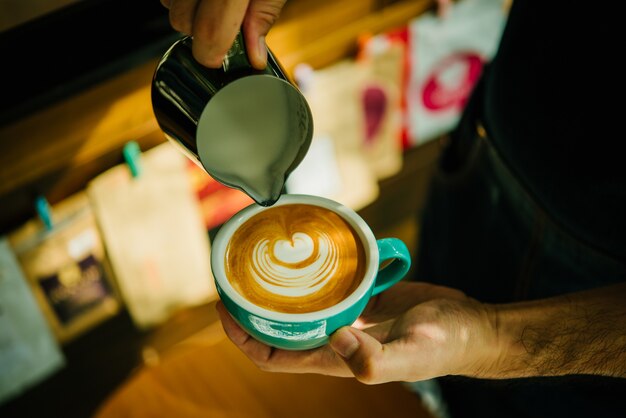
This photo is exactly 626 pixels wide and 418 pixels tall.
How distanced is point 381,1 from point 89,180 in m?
0.99

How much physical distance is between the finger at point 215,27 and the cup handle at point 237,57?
27mm

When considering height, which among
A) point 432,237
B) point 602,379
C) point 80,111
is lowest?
point 432,237

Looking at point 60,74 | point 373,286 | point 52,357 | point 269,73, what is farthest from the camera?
point 52,357

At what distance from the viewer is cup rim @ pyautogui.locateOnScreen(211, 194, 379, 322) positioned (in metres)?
1.04

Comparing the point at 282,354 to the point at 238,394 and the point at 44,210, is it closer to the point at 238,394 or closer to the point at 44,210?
the point at 238,394

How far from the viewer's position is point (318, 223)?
1221 millimetres

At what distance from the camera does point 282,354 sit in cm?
118

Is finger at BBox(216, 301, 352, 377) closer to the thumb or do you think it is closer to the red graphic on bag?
the thumb

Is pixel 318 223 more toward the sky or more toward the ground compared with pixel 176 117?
more toward the ground

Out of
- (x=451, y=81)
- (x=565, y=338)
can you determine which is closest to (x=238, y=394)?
(x=565, y=338)

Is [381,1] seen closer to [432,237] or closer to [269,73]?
[432,237]

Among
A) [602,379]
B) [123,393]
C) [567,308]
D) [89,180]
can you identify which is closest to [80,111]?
[89,180]

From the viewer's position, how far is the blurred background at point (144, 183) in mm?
1370

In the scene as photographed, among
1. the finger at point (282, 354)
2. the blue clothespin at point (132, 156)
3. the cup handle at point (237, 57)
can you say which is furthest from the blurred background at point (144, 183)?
the cup handle at point (237, 57)
